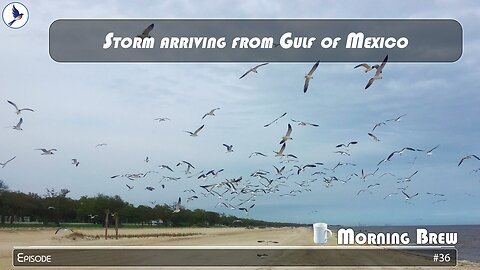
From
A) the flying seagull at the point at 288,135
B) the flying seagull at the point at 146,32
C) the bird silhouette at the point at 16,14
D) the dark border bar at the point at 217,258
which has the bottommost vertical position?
the dark border bar at the point at 217,258

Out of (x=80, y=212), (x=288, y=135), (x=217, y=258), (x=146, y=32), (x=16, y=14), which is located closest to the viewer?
(x=146, y=32)

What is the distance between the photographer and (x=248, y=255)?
23.3m

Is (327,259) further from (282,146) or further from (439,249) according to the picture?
(439,249)

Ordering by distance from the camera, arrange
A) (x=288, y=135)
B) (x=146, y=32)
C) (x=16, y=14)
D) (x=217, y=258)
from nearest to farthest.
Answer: (x=146, y=32)
(x=16, y=14)
(x=288, y=135)
(x=217, y=258)

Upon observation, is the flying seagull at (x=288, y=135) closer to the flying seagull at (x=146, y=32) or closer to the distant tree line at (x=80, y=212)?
the flying seagull at (x=146, y=32)

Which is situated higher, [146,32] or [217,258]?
[146,32]

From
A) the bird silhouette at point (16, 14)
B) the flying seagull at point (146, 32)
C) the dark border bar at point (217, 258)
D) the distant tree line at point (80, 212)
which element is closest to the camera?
the flying seagull at point (146, 32)

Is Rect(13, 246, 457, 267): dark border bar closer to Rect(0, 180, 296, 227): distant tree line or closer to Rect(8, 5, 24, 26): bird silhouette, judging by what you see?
Rect(8, 5, 24, 26): bird silhouette

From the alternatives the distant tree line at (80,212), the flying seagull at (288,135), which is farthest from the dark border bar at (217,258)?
the distant tree line at (80,212)

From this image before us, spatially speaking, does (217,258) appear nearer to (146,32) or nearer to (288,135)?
(288,135)

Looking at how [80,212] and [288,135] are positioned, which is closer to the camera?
[288,135]

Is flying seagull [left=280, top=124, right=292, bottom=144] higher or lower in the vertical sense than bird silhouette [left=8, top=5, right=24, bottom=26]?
lower

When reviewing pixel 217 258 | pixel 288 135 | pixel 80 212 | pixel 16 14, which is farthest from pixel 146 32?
pixel 80 212

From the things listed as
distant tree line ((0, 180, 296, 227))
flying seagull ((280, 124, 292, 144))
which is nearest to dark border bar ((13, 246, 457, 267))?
flying seagull ((280, 124, 292, 144))
